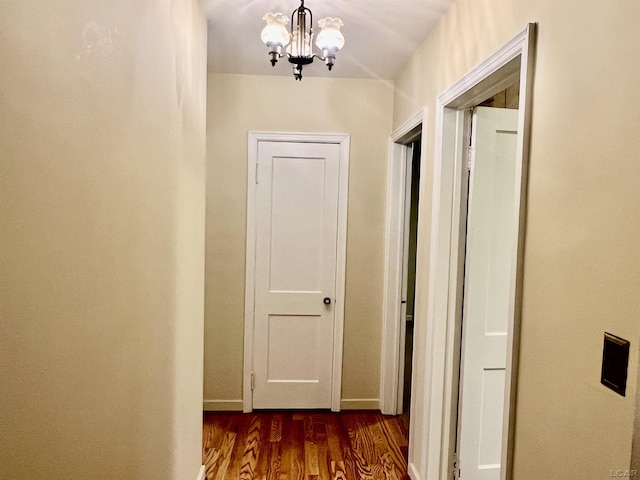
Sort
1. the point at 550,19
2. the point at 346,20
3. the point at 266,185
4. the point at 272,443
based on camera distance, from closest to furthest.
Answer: the point at 550,19, the point at 346,20, the point at 272,443, the point at 266,185

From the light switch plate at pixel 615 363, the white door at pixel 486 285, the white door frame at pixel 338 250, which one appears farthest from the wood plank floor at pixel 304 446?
the light switch plate at pixel 615 363

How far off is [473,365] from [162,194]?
164cm

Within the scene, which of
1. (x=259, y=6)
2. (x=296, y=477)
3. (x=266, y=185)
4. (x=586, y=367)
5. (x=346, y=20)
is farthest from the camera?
(x=266, y=185)

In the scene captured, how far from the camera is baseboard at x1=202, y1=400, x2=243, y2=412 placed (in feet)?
10.8

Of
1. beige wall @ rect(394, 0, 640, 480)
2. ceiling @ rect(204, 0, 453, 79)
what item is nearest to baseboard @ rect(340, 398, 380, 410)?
beige wall @ rect(394, 0, 640, 480)

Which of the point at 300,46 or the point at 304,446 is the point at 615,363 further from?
the point at 304,446

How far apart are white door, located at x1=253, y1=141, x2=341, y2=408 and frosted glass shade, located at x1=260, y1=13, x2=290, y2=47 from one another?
1.25 metres

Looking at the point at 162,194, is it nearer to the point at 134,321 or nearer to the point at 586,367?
the point at 134,321

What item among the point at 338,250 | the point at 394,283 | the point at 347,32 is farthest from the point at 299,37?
the point at 394,283

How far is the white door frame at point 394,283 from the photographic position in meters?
3.24

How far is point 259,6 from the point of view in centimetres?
213

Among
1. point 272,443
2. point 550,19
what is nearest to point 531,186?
point 550,19

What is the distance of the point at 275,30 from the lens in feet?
6.37

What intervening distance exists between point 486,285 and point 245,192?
5.95 ft
